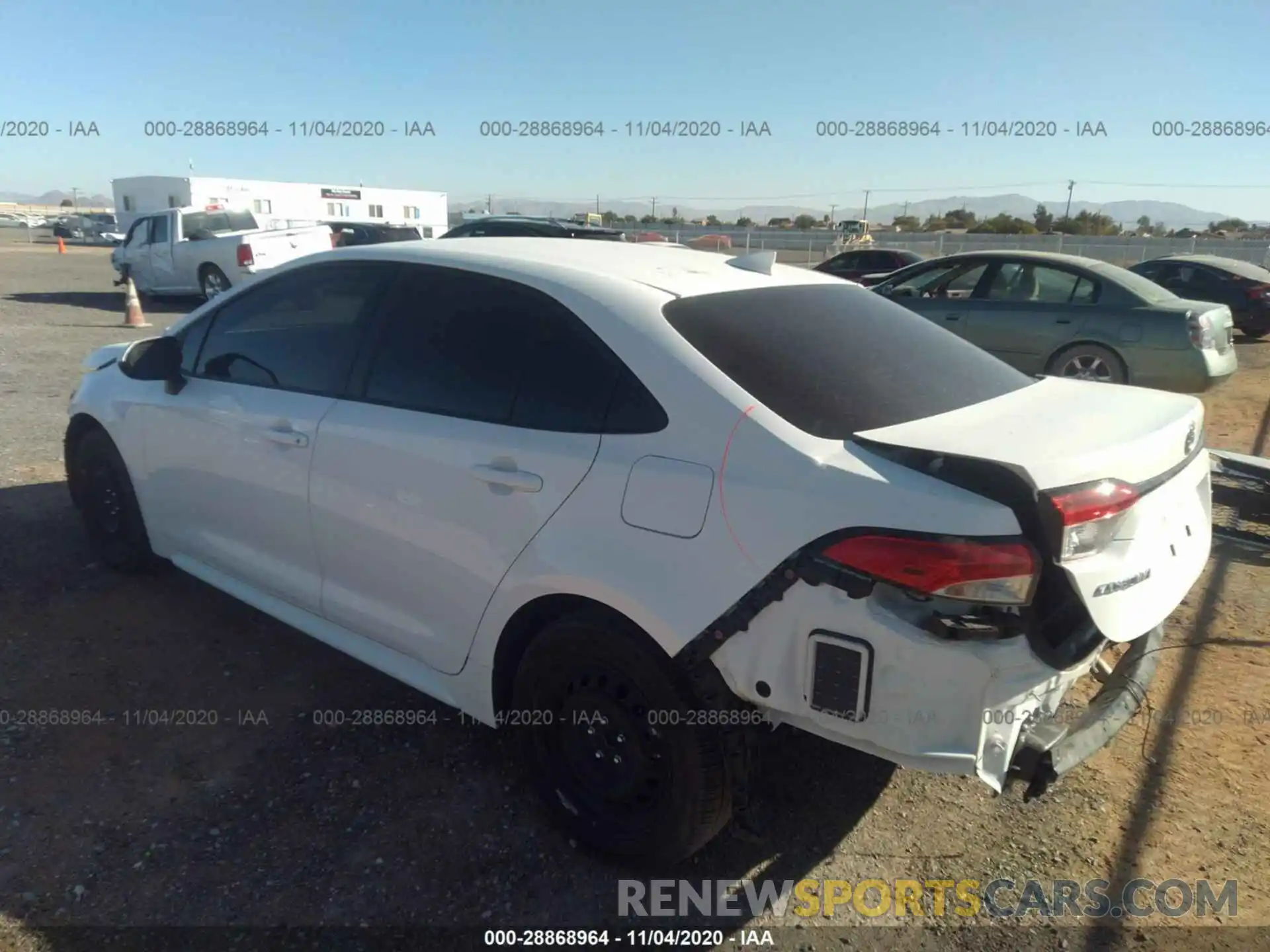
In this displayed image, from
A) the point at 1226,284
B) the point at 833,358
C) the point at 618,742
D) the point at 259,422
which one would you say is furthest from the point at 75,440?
the point at 1226,284

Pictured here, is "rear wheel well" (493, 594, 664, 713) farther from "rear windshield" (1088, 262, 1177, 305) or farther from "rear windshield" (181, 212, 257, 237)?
"rear windshield" (181, 212, 257, 237)

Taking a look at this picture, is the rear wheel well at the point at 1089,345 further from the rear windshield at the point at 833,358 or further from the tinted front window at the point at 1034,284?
the rear windshield at the point at 833,358

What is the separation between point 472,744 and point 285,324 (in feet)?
5.96

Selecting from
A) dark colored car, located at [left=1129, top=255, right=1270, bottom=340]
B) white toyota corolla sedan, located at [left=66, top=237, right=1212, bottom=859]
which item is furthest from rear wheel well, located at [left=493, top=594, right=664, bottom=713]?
dark colored car, located at [left=1129, top=255, right=1270, bottom=340]

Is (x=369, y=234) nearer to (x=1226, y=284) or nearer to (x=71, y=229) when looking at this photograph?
(x=1226, y=284)

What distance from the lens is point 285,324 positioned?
356 cm

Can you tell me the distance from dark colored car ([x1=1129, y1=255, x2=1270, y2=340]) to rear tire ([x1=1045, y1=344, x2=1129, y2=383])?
7.86 meters

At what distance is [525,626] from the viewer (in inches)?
105

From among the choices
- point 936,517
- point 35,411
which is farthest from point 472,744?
point 35,411

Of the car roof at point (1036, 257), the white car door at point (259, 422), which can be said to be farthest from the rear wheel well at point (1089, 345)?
the white car door at point (259, 422)

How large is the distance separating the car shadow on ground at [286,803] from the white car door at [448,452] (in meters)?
0.46

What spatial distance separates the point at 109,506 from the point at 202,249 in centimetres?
1249

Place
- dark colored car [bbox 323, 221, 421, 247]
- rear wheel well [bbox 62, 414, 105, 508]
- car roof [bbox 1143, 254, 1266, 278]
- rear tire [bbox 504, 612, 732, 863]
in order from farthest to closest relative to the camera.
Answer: dark colored car [bbox 323, 221, 421, 247], car roof [bbox 1143, 254, 1266, 278], rear wheel well [bbox 62, 414, 105, 508], rear tire [bbox 504, 612, 732, 863]

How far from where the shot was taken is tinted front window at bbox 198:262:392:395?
329cm
